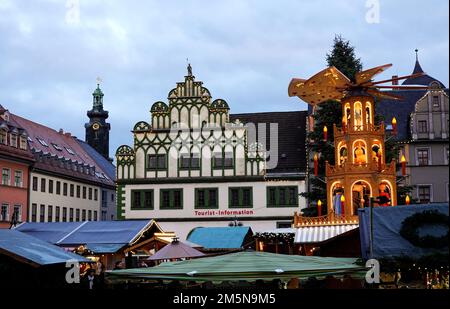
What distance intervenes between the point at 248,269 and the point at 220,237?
24.2 meters

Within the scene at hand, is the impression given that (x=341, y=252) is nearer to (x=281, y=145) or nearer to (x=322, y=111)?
(x=322, y=111)

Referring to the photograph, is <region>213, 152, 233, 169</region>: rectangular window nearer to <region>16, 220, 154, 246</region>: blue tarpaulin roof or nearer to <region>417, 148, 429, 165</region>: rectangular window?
<region>16, 220, 154, 246</region>: blue tarpaulin roof

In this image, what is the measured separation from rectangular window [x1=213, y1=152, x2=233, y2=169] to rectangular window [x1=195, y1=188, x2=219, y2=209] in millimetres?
1661

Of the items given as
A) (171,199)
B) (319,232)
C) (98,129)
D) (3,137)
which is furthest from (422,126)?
(98,129)

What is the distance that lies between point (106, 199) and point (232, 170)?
2240cm

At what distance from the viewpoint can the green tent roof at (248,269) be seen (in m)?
10.3

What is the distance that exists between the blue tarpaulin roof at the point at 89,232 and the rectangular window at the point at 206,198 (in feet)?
31.9

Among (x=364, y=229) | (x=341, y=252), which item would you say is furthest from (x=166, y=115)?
(x=364, y=229)

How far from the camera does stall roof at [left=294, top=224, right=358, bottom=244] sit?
23281 mm

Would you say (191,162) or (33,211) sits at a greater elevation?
(191,162)

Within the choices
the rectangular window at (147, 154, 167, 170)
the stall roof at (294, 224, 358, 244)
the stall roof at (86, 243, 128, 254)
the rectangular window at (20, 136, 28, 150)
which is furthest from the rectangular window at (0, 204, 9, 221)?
the stall roof at (294, 224, 358, 244)

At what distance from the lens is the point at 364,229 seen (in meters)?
14.2

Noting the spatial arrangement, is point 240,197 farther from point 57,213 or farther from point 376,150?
point 376,150

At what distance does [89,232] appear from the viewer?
107 feet
